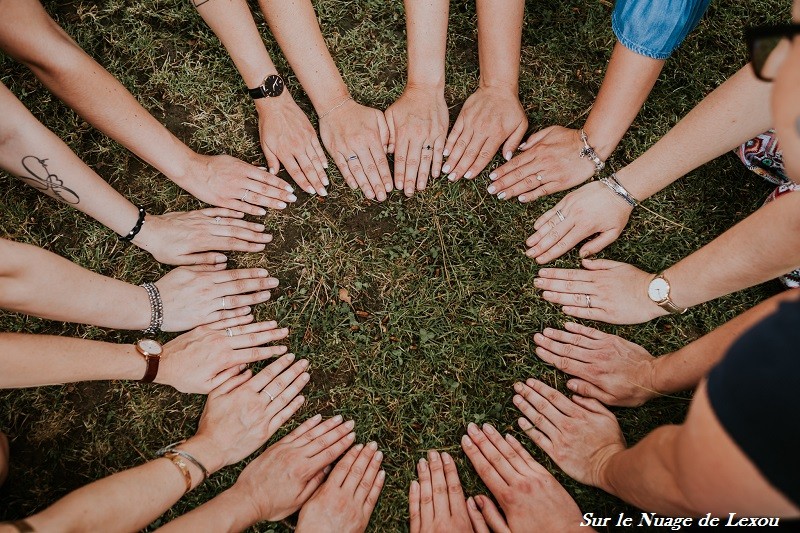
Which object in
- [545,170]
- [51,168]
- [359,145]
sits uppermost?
[51,168]

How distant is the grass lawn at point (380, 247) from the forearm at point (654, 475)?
2.07ft

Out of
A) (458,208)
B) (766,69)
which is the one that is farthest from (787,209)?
(458,208)

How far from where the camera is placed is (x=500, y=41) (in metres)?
2.85

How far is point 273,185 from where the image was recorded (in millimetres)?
2982

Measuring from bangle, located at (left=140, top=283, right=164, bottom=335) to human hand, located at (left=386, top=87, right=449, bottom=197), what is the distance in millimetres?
1392

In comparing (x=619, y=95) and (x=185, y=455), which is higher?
(x=619, y=95)

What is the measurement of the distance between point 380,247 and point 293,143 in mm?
751

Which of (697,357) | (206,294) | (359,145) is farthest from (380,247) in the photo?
(697,357)

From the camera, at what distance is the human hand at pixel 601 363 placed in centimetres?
269

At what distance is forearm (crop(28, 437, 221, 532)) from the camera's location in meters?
1.96

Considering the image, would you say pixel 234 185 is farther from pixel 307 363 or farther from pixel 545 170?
pixel 545 170

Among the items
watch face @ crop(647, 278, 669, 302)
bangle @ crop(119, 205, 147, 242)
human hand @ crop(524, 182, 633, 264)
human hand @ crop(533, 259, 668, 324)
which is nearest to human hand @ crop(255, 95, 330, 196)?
bangle @ crop(119, 205, 147, 242)

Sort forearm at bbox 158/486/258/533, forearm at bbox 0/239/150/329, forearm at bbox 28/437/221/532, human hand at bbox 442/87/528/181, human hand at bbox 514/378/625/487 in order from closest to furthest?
forearm at bbox 28/437/221/532
forearm at bbox 0/239/150/329
forearm at bbox 158/486/258/533
human hand at bbox 514/378/625/487
human hand at bbox 442/87/528/181

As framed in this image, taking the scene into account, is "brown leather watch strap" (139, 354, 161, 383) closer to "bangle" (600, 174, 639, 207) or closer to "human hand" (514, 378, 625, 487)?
"human hand" (514, 378, 625, 487)
